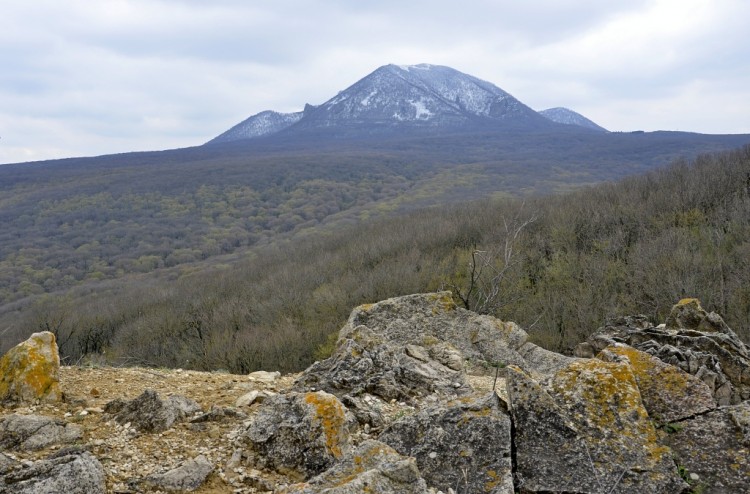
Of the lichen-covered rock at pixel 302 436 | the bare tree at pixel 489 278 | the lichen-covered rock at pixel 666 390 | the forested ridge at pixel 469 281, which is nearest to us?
the lichen-covered rock at pixel 302 436

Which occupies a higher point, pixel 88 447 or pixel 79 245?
pixel 88 447

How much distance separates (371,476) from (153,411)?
295 cm

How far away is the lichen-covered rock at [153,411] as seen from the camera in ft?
18.0

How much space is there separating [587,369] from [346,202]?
450 ft

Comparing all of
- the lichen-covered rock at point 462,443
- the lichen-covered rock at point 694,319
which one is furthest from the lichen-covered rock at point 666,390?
the lichen-covered rock at point 694,319

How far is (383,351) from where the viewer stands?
23.1 ft

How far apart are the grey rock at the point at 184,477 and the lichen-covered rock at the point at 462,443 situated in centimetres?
157

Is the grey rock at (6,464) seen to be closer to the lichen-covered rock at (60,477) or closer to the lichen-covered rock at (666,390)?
the lichen-covered rock at (60,477)

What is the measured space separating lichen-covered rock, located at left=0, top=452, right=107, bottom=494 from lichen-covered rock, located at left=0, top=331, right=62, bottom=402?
225cm

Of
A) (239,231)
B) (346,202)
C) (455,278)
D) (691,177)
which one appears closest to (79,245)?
(239,231)

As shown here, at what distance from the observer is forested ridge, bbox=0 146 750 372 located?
34.1 m

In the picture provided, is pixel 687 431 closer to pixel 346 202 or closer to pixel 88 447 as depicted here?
pixel 88 447

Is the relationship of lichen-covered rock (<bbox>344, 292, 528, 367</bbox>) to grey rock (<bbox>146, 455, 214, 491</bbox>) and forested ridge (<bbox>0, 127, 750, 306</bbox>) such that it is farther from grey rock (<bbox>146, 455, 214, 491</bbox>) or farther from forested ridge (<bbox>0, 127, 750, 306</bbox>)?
forested ridge (<bbox>0, 127, 750, 306</bbox>)

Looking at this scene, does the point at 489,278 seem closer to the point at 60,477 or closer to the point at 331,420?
the point at 331,420
